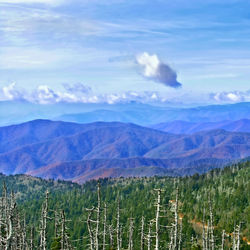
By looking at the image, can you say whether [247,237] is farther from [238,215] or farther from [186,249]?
[186,249]

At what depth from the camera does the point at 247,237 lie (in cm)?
14975

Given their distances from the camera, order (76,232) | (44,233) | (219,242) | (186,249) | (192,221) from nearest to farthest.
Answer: (44,233), (186,249), (219,242), (192,221), (76,232)

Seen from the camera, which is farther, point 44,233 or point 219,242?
point 219,242

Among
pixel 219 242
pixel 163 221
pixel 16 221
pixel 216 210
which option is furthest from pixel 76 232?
pixel 16 221

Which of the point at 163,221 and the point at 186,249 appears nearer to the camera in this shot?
the point at 186,249

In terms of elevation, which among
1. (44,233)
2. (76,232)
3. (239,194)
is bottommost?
(44,233)

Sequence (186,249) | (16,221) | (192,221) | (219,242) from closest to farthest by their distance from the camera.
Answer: (16,221) → (186,249) → (219,242) → (192,221)

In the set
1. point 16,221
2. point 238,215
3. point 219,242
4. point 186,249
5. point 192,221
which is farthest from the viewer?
point 192,221

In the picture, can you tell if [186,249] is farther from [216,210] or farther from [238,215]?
[216,210]

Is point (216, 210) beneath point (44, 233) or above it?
→ above

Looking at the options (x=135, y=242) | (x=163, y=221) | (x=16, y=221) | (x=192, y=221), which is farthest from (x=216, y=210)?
(x=16, y=221)

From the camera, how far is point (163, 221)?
17175 cm

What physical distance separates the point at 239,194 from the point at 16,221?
471 ft

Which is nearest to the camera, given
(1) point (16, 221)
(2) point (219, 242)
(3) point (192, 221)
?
(1) point (16, 221)
